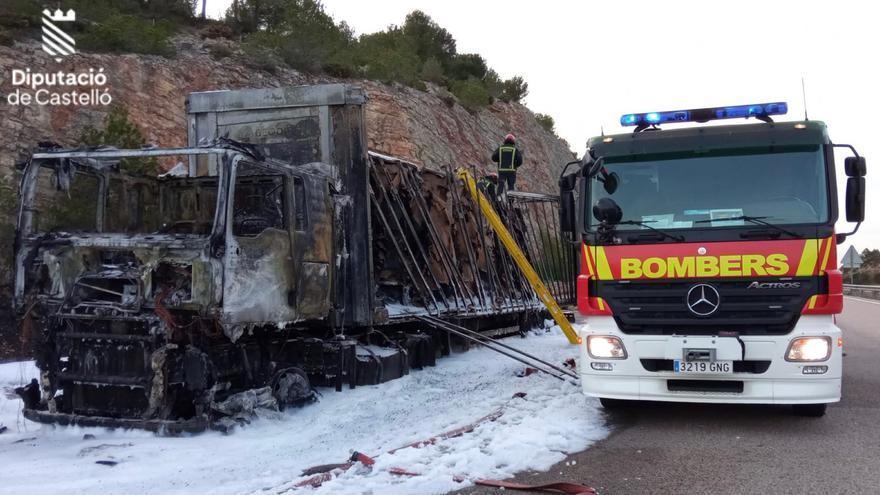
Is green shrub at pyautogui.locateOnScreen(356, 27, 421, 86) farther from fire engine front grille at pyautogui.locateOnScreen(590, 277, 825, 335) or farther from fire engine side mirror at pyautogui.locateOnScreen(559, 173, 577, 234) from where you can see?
fire engine front grille at pyautogui.locateOnScreen(590, 277, 825, 335)

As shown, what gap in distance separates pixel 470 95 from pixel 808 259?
24447 mm

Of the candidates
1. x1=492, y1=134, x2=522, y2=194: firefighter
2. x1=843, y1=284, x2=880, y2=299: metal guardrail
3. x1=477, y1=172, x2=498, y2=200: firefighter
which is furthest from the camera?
x1=843, y1=284, x2=880, y2=299: metal guardrail

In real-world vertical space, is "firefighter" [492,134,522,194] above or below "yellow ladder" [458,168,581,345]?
above

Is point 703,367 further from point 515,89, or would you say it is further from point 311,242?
point 515,89

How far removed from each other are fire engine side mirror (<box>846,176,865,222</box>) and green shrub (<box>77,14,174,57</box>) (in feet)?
58.7

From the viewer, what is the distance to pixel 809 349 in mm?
5422

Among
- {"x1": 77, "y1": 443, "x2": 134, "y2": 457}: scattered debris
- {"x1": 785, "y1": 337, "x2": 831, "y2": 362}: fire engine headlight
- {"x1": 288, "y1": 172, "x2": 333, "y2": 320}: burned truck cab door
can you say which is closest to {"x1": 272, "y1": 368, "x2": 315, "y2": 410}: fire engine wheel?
{"x1": 288, "y1": 172, "x2": 333, "y2": 320}: burned truck cab door

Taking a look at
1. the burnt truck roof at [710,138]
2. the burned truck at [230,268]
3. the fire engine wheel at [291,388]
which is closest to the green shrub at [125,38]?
the burned truck at [230,268]

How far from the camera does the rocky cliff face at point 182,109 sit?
15.0 m

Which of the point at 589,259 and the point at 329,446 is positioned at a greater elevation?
the point at 589,259

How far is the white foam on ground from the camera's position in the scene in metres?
4.36

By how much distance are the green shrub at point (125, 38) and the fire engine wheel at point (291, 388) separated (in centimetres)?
1476

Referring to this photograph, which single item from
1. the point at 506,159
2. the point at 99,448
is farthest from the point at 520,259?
the point at 99,448

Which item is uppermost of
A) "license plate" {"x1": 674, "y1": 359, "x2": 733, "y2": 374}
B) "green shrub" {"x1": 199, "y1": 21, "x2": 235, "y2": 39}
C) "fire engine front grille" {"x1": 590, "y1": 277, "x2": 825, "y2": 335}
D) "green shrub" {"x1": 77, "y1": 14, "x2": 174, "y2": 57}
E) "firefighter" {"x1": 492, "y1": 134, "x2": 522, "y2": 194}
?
"green shrub" {"x1": 199, "y1": 21, "x2": 235, "y2": 39}
